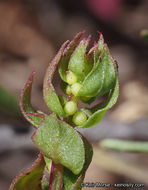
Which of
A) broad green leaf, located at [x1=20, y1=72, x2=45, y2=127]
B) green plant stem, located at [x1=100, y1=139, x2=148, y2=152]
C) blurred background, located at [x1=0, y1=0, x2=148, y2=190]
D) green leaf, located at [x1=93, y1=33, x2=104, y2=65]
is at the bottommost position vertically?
green plant stem, located at [x1=100, y1=139, x2=148, y2=152]

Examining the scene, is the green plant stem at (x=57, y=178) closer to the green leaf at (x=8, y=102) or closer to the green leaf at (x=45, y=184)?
the green leaf at (x=45, y=184)

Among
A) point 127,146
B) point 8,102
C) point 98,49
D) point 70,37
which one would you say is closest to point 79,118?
point 98,49

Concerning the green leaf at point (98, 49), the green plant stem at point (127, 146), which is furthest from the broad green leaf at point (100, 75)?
the green plant stem at point (127, 146)

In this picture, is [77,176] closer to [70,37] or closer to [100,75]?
[100,75]

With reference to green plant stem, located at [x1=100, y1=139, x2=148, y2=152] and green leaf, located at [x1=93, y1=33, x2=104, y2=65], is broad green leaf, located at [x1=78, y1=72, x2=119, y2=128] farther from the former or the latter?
green plant stem, located at [x1=100, y1=139, x2=148, y2=152]

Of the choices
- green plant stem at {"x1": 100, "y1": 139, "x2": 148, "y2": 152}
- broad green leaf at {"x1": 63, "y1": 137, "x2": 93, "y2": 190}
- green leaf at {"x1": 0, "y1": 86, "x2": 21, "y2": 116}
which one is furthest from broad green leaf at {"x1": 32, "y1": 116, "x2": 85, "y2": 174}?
green leaf at {"x1": 0, "y1": 86, "x2": 21, "y2": 116}
